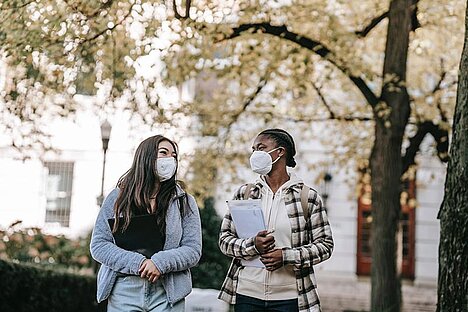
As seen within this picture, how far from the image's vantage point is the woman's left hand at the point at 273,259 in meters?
5.81

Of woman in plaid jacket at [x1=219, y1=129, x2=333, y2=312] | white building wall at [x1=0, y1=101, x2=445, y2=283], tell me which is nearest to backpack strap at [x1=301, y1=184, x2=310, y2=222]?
woman in plaid jacket at [x1=219, y1=129, x2=333, y2=312]

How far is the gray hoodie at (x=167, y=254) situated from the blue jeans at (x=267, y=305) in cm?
45

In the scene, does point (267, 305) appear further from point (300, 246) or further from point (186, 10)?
point (186, 10)

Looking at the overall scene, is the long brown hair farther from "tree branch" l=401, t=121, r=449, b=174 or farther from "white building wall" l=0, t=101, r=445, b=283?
"white building wall" l=0, t=101, r=445, b=283

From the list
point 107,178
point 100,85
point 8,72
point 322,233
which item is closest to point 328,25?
point 100,85

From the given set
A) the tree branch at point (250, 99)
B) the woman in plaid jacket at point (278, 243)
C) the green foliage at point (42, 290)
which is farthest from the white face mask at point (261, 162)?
the tree branch at point (250, 99)

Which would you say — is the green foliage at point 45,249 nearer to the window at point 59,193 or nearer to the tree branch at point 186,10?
the window at point 59,193

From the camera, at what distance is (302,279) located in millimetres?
5945

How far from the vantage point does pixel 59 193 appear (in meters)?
25.5

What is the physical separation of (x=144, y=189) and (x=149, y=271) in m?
0.59

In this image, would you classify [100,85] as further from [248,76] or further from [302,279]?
[302,279]

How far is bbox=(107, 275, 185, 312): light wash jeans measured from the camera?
220 inches

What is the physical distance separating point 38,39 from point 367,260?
19.1m

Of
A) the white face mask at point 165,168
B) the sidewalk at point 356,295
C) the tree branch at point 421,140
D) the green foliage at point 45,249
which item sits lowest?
the sidewalk at point 356,295
